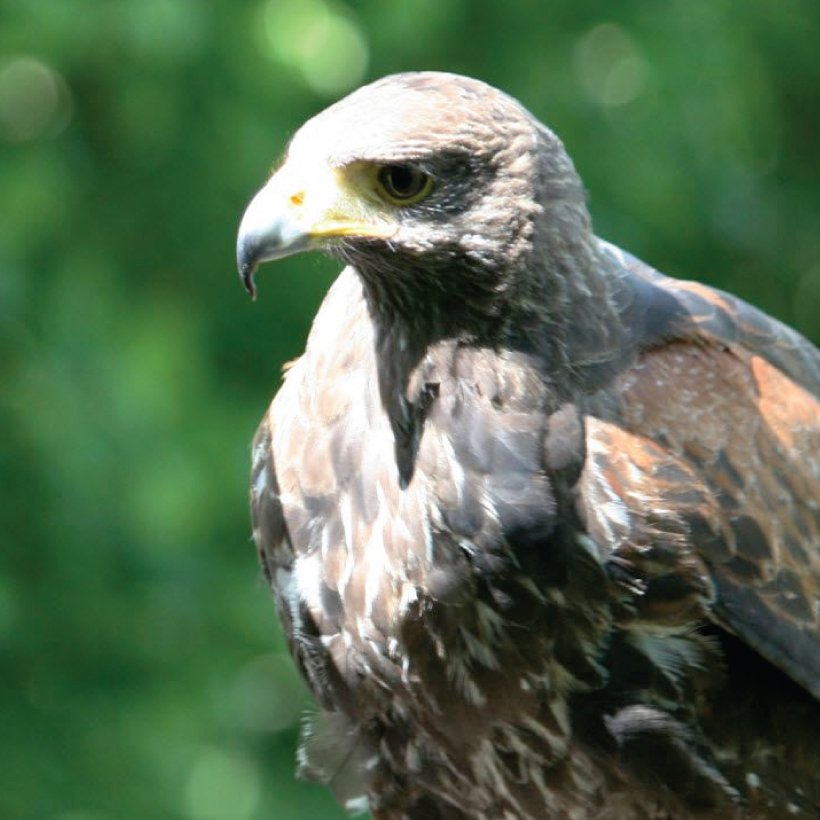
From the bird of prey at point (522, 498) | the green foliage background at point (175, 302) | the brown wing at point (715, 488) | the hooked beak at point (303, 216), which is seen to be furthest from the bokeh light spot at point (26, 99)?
the hooked beak at point (303, 216)

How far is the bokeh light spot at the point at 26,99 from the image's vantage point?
7.24 m

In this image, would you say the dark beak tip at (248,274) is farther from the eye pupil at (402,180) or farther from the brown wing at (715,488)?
the brown wing at (715,488)

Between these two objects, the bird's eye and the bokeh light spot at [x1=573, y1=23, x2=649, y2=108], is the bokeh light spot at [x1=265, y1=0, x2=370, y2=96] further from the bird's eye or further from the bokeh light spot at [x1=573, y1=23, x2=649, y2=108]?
the bird's eye

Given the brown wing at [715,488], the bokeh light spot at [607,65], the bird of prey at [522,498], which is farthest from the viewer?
the bokeh light spot at [607,65]

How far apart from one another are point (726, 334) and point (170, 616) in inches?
153

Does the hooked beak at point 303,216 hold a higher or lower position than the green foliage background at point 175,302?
higher

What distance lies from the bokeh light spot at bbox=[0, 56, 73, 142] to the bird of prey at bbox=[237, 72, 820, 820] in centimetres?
370

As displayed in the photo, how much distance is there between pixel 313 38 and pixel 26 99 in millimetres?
1204

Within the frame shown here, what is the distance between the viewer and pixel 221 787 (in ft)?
24.6

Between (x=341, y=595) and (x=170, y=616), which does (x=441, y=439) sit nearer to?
(x=341, y=595)

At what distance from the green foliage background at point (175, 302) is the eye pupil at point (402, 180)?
338 centimetres

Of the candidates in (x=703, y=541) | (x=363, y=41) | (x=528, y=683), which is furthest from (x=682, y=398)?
(x=363, y=41)

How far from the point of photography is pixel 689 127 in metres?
7.68

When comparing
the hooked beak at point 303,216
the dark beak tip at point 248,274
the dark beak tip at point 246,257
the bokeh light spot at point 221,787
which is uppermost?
the hooked beak at point 303,216
